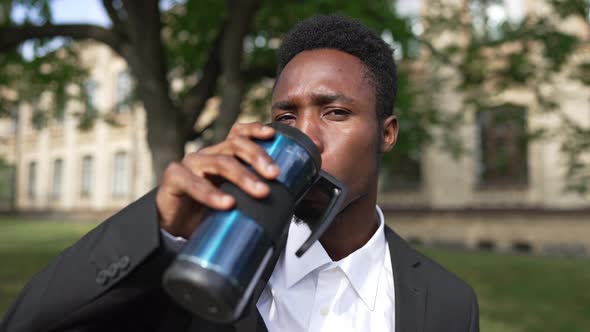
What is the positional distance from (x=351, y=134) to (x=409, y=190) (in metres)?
18.3

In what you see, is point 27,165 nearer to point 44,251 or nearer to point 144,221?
point 44,251

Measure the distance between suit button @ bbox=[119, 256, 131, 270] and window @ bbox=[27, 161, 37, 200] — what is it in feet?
133

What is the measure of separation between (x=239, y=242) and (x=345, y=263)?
2.55 feet

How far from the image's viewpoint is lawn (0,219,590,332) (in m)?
6.92

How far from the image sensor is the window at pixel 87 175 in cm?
3256

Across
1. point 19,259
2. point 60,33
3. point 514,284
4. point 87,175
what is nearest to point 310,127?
point 60,33

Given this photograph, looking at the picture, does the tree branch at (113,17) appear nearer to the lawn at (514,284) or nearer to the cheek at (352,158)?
A: the lawn at (514,284)

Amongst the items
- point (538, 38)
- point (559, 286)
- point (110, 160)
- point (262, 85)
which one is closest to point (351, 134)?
point (538, 38)

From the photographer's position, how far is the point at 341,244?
1.67 metres

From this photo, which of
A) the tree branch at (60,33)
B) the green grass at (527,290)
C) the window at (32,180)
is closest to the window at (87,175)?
the window at (32,180)

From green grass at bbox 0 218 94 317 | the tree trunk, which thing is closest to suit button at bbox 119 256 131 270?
the tree trunk

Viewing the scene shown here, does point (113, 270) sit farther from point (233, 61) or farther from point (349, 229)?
point (233, 61)

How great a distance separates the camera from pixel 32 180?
3741 cm

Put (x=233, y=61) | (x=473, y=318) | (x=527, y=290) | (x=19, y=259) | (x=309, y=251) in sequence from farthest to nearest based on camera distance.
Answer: (x=19, y=259)
(x=527, y=290)
(x=233, y=61)
(x=473, y=318)
(x=309, y=251)
